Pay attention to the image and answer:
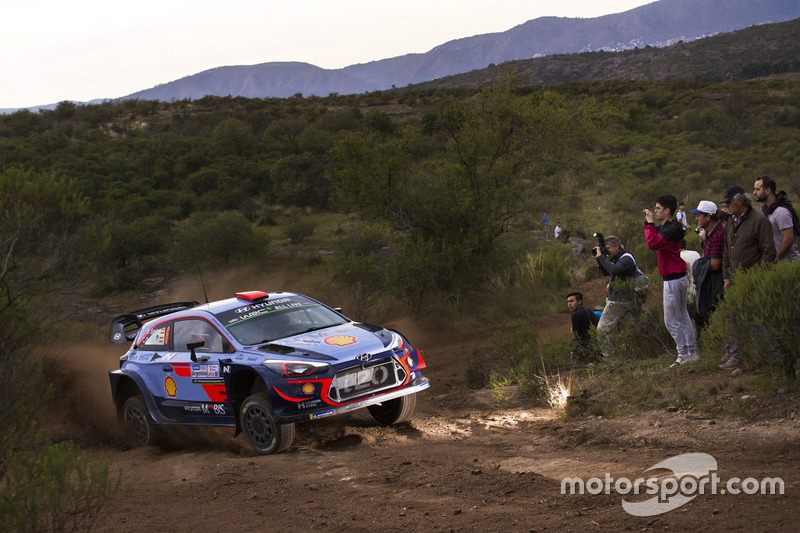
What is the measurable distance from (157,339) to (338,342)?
267 centimetres

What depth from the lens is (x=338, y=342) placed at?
26.1ft

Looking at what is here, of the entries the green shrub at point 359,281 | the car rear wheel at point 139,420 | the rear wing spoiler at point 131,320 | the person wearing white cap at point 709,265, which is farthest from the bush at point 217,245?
the person wearing white cap at point 709,265

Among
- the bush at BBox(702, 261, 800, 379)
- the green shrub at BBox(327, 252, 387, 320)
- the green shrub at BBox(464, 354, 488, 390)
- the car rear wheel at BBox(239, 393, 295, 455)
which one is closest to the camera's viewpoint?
the bush at BBox(702, 261, 800, 379)

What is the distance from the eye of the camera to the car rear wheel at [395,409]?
8328 millimetres

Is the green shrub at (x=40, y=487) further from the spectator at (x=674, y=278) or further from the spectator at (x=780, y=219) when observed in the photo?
the spectator at (x=780, y=219)

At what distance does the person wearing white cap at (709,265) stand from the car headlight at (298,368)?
4.48 m

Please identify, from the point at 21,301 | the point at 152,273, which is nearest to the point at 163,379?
the point at 21,301

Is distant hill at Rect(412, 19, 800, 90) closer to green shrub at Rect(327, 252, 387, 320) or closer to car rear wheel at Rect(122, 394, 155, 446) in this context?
green shrub at Rect(327, 252, 387, 320)

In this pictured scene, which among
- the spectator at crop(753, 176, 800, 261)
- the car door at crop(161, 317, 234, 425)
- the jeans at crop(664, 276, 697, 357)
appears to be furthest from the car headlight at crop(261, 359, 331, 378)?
the spectator at crop(753, 176, 800, 261)

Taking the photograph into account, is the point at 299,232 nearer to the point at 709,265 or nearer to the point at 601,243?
the point at 601,243

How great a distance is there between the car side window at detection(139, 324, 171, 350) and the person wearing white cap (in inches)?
255

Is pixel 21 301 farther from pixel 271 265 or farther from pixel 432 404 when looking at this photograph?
pixel 271 265

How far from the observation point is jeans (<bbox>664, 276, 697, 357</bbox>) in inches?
331

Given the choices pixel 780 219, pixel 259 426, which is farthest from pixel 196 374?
pixel 780 219
